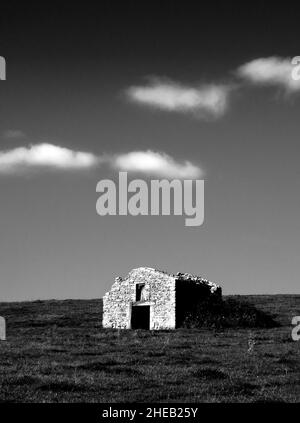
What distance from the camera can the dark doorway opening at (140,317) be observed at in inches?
1670

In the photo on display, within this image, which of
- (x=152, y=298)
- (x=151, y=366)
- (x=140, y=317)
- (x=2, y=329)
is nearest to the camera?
(x=151, y=366)

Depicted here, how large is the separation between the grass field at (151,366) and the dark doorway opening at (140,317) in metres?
5.52

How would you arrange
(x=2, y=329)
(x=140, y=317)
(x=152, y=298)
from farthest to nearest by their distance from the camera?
(x=140, y=317) < (x=152, y=298) < (x=2, y=329)

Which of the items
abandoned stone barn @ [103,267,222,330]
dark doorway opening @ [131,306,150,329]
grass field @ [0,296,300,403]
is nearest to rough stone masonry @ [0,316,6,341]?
grass field @ [0,296,300,403]

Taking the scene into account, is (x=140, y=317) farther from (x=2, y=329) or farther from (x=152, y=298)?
(x=2, y=329)

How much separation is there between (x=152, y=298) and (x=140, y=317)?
225 cm


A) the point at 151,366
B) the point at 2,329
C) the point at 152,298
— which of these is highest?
the point at 152,298

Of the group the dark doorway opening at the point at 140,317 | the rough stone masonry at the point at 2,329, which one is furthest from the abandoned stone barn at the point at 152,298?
the rough stone masonry at the point at 2,329

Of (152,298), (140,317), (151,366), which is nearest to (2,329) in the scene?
(140,317)

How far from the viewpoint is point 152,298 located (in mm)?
41344

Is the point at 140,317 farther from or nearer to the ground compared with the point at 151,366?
farther from the ground

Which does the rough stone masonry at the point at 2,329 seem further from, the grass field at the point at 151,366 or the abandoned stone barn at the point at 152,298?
the abandoned stone barn at the point at 152,298
